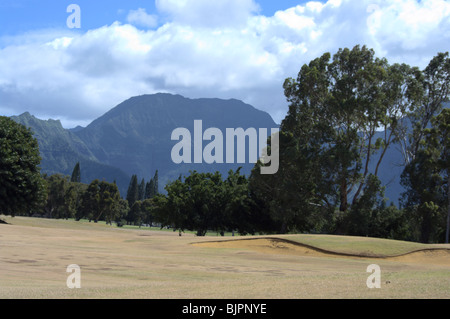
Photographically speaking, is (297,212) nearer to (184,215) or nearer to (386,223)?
(386,223)

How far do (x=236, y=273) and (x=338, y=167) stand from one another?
28988 millimetres

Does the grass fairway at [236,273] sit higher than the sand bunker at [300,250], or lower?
higher

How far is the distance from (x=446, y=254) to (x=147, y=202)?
12461cm

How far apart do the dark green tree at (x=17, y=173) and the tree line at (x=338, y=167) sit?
0.09 m

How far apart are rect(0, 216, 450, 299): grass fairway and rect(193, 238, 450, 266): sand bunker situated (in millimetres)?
47

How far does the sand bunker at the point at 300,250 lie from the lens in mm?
22625

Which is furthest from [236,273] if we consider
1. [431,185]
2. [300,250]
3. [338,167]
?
[431,185]

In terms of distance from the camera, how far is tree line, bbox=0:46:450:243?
4119cm

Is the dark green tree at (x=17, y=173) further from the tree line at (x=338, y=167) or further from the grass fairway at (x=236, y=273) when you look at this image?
the grass fairway at (x=236, y=273)

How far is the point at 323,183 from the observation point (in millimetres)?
41750

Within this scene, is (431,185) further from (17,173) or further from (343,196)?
(17,173)

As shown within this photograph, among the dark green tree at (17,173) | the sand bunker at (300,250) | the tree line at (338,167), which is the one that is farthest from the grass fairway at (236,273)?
the dark green tree at (17,173)

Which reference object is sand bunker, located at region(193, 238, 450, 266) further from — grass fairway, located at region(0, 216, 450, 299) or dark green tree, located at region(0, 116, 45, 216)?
dark green tree, located at region(0, 116, 45, 216)

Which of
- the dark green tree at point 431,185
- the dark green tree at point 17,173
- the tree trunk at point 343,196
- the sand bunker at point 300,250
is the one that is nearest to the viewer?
the sand bunker at point 300,250
